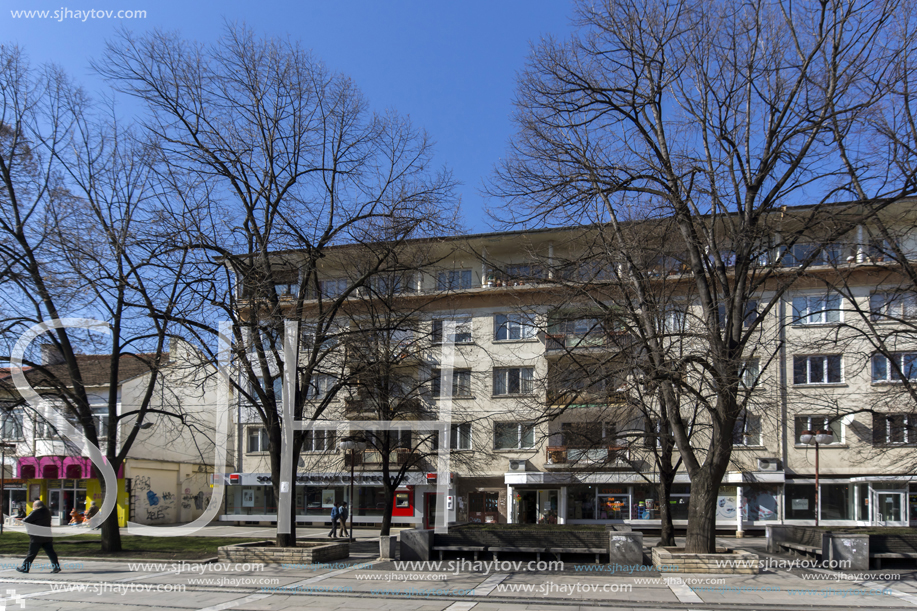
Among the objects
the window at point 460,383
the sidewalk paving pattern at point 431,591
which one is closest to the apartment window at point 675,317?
the sidewalk paving pattern at point 431,591

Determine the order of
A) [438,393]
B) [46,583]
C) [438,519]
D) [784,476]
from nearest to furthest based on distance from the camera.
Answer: [46,583] < [438,393] < [784,476] < [438,519]

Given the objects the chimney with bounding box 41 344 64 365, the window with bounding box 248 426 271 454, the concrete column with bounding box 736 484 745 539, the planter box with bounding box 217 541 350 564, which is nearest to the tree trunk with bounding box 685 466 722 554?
the planter box with bounding box 217 541 350 564

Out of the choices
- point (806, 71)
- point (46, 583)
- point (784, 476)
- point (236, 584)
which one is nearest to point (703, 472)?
point (806, 71)

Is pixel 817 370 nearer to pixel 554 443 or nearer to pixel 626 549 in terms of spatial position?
pixel 554 443

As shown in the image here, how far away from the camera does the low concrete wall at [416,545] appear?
1669 centimetres

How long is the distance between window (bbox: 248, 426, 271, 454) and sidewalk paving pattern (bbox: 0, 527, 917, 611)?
2312cm

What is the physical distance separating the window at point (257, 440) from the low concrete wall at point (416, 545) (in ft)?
77.2

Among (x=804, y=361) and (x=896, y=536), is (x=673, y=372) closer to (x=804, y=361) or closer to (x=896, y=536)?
(x=896, y=536)

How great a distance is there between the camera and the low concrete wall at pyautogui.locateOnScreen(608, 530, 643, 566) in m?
15.9

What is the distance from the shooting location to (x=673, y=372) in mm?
12641

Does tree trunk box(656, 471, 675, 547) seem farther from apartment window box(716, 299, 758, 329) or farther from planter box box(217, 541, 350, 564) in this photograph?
planter box box(217, 541, 350, 564)

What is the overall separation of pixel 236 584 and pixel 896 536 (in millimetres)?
14207

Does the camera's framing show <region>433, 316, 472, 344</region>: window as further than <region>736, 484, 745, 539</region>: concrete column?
No

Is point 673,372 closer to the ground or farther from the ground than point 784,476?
farther from the ground
